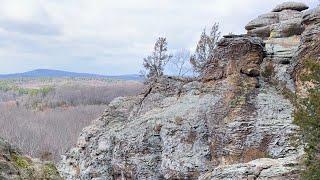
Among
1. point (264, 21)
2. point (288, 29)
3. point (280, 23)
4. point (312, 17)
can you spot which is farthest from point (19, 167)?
point (264, 21)

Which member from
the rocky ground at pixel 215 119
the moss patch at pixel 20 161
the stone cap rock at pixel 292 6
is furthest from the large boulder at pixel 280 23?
the moss patch at pixel 20 161

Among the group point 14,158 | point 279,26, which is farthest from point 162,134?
point 14,158

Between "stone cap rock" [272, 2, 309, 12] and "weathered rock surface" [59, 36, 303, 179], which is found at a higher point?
"stone cap rock" [272, 2, 309, 12]

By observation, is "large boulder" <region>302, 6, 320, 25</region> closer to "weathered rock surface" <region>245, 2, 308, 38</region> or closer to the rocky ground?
the rocky ground

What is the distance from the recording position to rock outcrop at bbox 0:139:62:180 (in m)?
7.11

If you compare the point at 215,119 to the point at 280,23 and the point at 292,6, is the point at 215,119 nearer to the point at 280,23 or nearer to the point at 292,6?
the point at 280,23

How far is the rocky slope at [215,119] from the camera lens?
→ 2022cm

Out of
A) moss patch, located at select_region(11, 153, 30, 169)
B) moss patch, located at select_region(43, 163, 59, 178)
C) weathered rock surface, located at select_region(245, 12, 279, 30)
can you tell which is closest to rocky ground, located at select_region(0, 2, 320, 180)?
weathered rock surface, located at select_region(245, 12, 279, 30)

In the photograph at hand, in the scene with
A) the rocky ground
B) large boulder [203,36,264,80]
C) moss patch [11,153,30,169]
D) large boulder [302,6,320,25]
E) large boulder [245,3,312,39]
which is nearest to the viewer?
moss patch [11,153,30,169]

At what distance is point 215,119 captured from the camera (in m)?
21.6

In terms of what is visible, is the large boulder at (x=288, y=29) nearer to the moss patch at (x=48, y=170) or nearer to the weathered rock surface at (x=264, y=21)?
the weathered rock surface at (x=264, y=21)

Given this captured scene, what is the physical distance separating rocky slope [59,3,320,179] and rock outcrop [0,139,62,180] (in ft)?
31.0

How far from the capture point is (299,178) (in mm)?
13930

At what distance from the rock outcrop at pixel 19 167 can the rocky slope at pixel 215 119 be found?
9438mm
